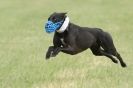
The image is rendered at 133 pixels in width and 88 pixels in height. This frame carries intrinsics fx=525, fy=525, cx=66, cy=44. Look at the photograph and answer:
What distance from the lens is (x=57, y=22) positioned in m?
8.20

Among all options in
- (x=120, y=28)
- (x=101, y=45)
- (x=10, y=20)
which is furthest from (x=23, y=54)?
(x=10, y=20)

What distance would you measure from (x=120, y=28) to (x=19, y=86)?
45.1 ft

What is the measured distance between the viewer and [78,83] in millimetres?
10047

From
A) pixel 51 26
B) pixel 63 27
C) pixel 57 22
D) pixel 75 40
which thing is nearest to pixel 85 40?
pixel 75 40

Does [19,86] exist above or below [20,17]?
above

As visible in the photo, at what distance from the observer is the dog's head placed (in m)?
8.07

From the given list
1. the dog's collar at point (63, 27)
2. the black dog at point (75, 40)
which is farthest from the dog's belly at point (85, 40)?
the dog's collar at point (63, 27)

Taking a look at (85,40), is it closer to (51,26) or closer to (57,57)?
(51,26)

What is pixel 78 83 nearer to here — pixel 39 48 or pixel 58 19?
pixel 58 19

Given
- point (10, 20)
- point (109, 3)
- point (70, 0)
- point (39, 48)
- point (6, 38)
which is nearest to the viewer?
point (39, 48)

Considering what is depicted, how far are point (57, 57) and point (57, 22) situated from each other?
585cm

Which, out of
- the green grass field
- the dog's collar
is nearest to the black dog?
the dog's collar

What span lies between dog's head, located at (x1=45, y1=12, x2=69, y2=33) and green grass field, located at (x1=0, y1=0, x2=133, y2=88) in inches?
69.8

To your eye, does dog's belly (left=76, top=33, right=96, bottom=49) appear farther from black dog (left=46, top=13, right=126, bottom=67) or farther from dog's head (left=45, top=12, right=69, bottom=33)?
dog's head (left=45, top=12, right=69, bottom=33)
